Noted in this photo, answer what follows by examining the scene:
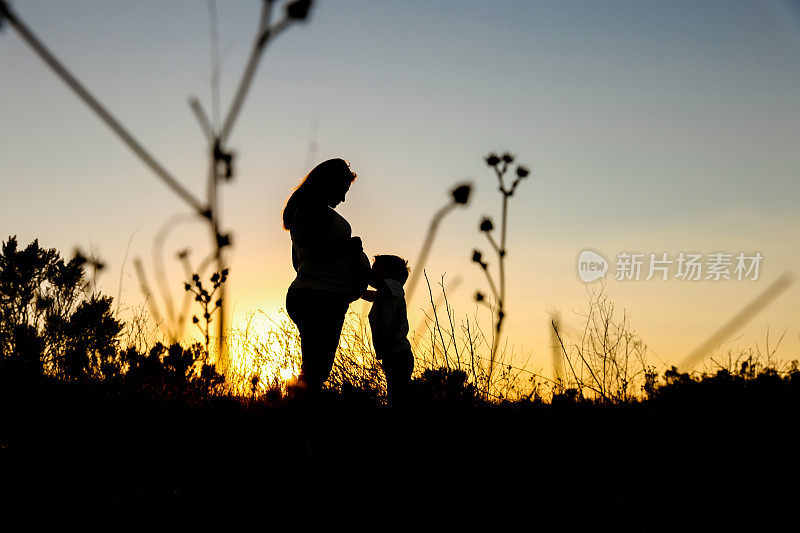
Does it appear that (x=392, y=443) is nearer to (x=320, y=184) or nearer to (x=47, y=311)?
(x=320, y=184)

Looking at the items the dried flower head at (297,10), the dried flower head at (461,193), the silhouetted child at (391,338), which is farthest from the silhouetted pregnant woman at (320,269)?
the dried flower head at (297,10)

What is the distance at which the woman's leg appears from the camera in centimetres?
418

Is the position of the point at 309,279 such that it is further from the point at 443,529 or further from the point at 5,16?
the point at 5,16

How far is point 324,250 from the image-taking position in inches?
165

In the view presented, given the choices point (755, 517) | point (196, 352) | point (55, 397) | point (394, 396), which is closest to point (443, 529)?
point (755, 517)

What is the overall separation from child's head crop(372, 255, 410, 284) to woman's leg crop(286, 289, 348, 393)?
1089mm

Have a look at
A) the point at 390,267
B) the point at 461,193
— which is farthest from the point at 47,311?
the point at 461,193

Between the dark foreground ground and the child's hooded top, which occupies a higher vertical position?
the child's hooded top

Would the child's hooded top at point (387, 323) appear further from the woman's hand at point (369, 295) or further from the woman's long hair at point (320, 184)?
the woman's long hair at point (320, 184)

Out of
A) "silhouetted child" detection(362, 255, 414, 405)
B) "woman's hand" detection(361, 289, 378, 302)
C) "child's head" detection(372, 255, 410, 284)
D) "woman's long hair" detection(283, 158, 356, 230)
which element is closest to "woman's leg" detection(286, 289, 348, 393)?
"woman's long hair" detection(283, 158, 356, 230)

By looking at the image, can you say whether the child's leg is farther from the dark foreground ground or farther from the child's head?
the child's head

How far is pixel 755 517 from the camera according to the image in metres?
2.38

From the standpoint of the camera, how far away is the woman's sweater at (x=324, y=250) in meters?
4.17

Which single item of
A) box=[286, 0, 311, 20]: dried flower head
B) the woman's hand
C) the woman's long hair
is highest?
the woman's long hair
